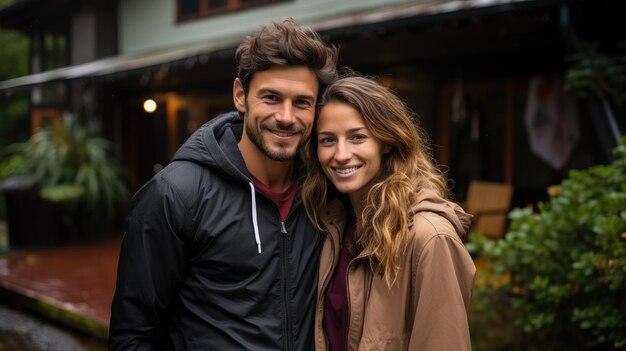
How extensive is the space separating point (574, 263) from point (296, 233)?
78.6 inches

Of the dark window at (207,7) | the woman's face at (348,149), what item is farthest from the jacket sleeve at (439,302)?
the dark window at (207,7)

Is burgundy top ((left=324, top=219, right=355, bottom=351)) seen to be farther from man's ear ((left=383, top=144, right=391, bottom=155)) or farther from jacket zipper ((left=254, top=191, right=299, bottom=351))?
man's ear ((left=383, top=144, right=391, bottom=155))

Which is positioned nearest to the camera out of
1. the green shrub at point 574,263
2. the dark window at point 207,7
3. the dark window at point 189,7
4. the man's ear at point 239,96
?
the man's ear at point 239,96

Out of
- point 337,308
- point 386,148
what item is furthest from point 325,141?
point 337,308

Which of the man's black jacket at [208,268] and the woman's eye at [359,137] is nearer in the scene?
the man's black jacket at [208,268]

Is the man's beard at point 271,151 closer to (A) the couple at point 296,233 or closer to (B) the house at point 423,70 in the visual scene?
(A) the couple at point 296,233

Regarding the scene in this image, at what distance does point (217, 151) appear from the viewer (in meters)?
2.24

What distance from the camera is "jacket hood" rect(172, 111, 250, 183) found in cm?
221

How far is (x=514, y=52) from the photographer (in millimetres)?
7844

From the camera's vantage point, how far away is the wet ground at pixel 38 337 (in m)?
5.66

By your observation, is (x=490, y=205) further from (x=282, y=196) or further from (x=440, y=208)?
(x=440, y=208)

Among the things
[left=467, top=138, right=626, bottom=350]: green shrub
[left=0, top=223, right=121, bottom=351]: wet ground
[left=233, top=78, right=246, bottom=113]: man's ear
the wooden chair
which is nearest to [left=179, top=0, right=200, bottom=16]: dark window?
[left=0, top=223, right=121, bottom=351]: wet ground

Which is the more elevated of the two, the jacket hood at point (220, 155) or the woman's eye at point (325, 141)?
the woman's eye at point (325, 141)

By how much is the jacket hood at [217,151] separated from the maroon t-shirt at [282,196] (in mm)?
87
